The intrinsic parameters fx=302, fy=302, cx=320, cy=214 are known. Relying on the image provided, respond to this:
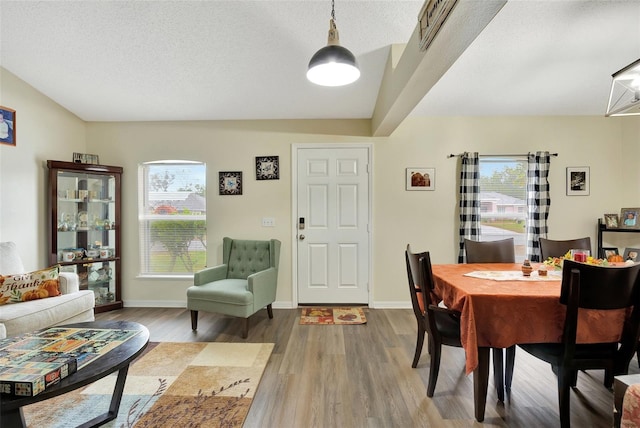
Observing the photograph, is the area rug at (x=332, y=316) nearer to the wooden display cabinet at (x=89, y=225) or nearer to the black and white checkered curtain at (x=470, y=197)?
the black and white checkered curtain at (x=470, y=197)

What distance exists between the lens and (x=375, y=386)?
6.89 ft

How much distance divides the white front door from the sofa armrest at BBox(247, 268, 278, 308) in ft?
1.70

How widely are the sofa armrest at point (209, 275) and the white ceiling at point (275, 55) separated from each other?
74.0 inches

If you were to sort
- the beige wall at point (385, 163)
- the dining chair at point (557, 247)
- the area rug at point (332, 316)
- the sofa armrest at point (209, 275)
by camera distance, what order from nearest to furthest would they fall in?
the dining chair at point (557, 247), the sofa armrest at point (209, 275), the area rug at point (332, 316), the beige wall at point (385, 163)

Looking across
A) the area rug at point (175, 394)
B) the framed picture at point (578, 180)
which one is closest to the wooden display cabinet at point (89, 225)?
the area rug at point (175, 394)

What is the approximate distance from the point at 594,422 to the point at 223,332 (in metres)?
2.86

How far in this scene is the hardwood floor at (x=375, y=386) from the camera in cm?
177

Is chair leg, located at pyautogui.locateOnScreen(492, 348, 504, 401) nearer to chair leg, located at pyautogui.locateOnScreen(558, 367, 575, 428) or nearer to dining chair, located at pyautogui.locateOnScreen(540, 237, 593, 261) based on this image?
chair leg, located at pyautogui.locateOnScreen(558, 367, 575, 428)

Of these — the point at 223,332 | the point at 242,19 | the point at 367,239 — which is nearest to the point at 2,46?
the point at 242,19

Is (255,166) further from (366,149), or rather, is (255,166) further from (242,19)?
(242,19)

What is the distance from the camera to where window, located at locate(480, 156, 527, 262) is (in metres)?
3.71

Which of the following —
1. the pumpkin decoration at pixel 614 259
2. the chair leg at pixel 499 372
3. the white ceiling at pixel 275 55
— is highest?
the white ceiling at pixel 275 55

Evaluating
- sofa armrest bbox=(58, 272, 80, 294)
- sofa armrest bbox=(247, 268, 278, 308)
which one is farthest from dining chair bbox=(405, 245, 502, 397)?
sofa armrest bbox=(58, 272, 80, 294)

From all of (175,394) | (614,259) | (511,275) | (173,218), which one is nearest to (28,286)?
(173,218)
